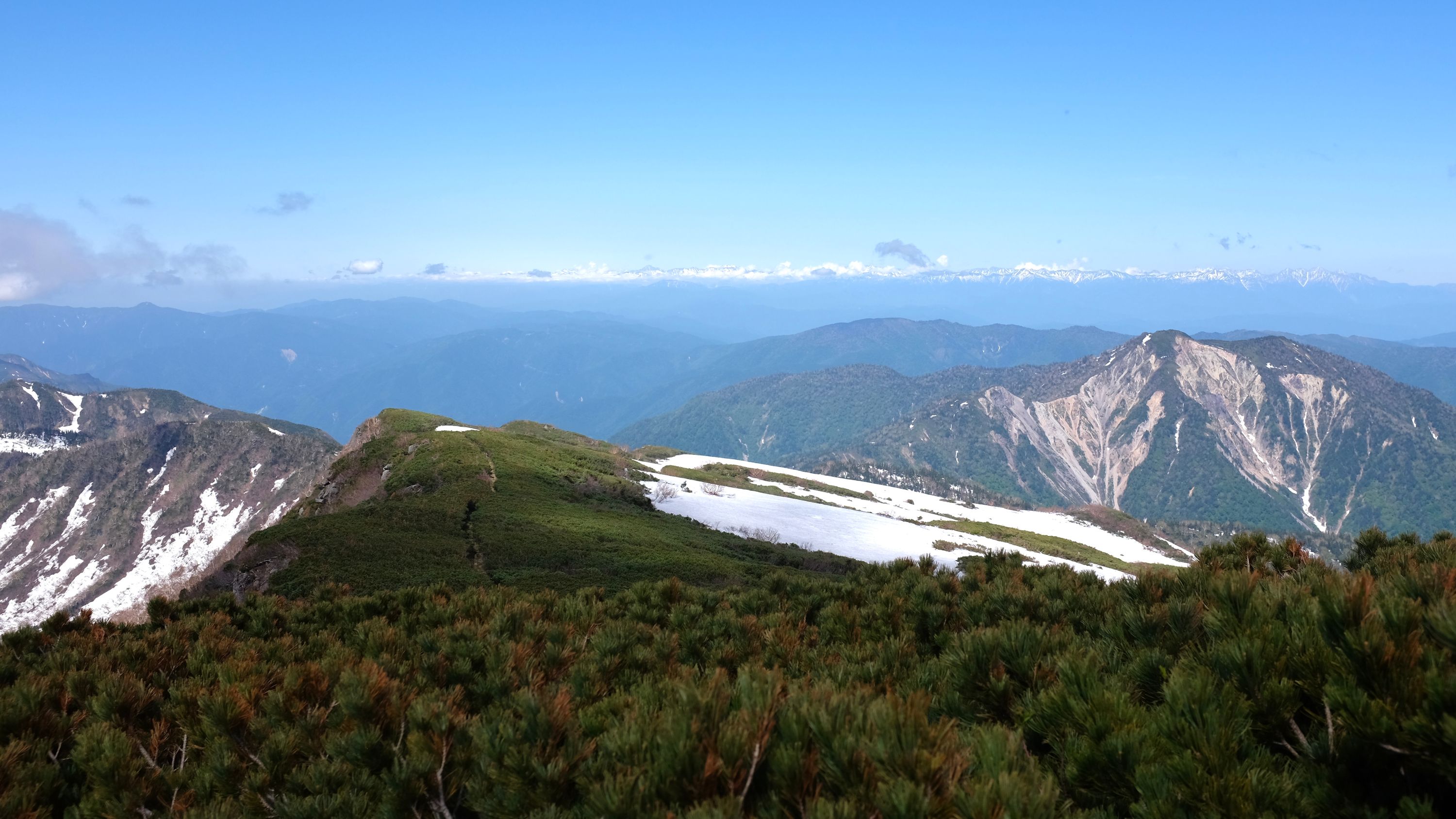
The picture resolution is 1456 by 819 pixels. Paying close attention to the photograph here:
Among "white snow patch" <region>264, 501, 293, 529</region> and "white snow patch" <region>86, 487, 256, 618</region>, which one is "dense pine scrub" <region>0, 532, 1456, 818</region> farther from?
"white snow patch" <region>86, 487, 256, 618</region>

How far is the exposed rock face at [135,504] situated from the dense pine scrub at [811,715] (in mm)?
131366

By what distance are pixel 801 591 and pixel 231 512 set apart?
563 feet

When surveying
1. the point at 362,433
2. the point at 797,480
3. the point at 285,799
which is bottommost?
the point at 797,480

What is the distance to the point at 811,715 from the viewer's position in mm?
2697

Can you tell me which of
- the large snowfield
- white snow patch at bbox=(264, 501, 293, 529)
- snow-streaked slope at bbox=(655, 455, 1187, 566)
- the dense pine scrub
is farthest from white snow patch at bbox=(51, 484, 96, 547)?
the dense pine scrub

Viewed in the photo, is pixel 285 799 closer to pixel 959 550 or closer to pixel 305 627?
pixel 305 627

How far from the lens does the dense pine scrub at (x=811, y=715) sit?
2541 millimetres

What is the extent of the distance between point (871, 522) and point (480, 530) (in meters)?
38.1

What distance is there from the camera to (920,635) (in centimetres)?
721

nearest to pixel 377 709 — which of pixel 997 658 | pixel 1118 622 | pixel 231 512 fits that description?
pixel 997 658

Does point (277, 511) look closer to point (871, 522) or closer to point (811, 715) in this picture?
point (871, 522)

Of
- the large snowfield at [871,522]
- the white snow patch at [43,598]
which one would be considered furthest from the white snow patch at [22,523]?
the large snowfield at [871,522]

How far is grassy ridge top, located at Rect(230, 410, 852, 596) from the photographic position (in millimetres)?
24047

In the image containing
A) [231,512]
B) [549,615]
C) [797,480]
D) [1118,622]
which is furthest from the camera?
[231,512]
